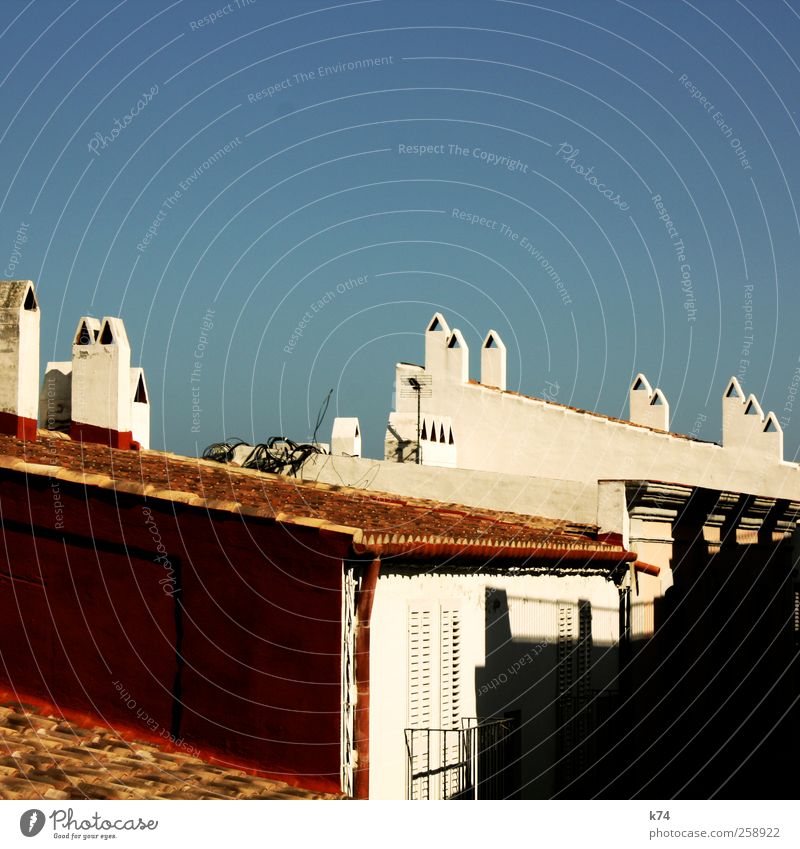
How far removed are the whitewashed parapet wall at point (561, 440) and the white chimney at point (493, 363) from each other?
→ 36cm

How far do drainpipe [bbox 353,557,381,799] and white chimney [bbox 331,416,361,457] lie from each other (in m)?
12.8

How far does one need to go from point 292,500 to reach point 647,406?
62.2 ft

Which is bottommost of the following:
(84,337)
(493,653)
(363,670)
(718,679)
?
(718,679)

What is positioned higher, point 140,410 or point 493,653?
point 140,410

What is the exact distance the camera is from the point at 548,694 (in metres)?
16.8

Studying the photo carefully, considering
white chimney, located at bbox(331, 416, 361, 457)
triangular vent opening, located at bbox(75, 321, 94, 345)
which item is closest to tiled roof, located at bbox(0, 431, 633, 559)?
triangular vent opening, located at bbox(75, 321, 94, 345)

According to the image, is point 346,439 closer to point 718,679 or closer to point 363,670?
point 718,679

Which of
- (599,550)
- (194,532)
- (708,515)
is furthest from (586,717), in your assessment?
(194,532)

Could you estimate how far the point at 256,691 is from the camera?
11.6 metres

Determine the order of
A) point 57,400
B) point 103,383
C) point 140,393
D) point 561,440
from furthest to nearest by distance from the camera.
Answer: point 561,440 → point 140,393 → point 57,400 → point 103,383

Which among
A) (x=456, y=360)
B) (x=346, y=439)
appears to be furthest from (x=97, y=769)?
(x=456, y=360)

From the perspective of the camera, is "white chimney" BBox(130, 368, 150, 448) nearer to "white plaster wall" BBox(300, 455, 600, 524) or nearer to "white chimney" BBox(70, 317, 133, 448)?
"white chimney" BBox(70, 317, 133, 448)
